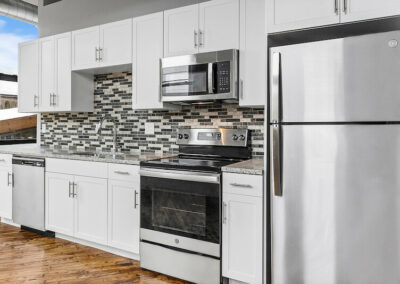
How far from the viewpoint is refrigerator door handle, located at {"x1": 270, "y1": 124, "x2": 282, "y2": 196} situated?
6.91 ft

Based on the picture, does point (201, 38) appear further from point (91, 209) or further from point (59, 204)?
point (59, 204)

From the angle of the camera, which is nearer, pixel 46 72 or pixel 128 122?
pixel 128 122

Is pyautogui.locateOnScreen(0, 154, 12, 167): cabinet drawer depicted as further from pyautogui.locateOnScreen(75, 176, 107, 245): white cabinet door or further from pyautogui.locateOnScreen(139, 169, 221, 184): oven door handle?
pyautogui.locateOnScreen(139, 169, 221, 184): oven door handle

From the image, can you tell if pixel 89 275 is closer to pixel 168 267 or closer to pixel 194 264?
pixel 168 267

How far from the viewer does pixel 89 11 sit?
4062mm

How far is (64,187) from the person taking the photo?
11.0ft

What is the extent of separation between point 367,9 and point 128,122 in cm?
266

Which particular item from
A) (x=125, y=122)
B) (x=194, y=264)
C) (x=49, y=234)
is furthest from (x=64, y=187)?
(x=194, y=264)

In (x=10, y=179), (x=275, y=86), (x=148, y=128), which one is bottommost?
(x=10, y=179)

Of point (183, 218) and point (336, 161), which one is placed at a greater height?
point (336, 161)

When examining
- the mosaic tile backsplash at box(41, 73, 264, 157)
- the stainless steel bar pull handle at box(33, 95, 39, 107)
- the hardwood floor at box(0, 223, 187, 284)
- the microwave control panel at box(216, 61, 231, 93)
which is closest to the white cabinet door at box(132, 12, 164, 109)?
the mosaic tile backsplash at box(41, 73, 264, 157)

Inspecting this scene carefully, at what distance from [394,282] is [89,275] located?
219 centimetres

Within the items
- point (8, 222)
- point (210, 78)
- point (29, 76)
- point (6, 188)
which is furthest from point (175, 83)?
point (8, 222)

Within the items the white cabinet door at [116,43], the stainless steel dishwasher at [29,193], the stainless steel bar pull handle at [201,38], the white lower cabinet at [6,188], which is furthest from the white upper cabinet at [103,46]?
the white lower cabinet at [6,188]
